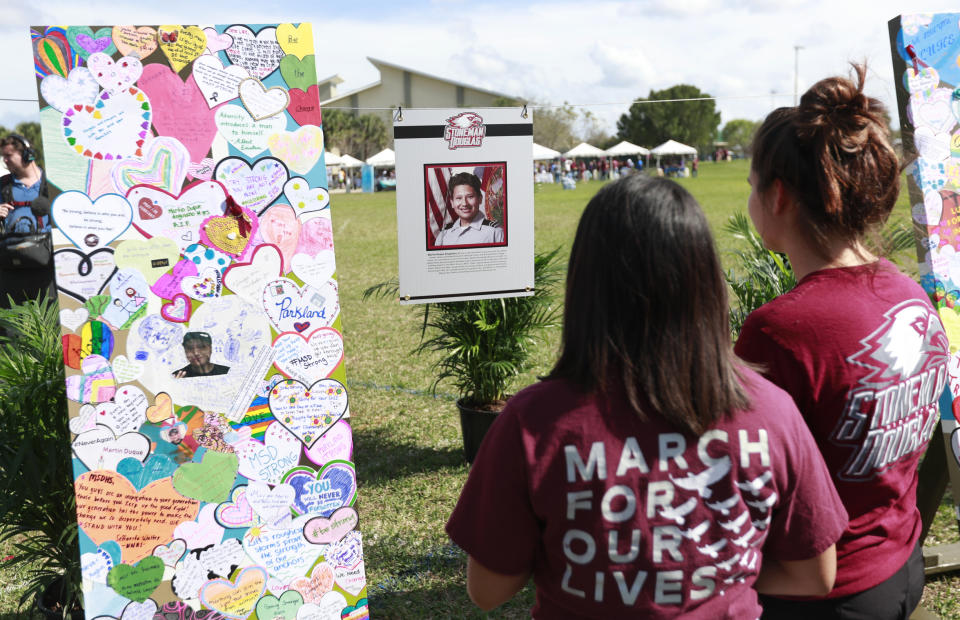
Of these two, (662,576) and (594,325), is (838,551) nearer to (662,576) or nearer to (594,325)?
(662,576)

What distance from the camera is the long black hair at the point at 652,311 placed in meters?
1.05

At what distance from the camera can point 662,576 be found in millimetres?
1076

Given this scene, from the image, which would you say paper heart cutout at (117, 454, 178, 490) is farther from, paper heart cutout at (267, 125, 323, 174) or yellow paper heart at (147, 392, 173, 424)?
paper heart cutout at (267, 125, 323, 174)

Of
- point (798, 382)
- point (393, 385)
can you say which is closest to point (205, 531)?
point (798, 382)

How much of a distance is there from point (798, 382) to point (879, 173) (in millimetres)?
440

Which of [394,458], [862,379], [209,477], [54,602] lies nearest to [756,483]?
[862,379]

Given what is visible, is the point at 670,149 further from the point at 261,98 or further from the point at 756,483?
the point at 756,483

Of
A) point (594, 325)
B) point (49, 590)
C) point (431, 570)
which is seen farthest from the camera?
point (431, 570)

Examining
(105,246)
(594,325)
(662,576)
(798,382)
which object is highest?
(105,246)

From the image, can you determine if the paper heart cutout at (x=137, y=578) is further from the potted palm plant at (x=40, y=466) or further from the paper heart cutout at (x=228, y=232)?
the paper heart cutout at (x=228, y=232)

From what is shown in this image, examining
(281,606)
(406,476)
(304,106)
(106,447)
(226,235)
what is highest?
(304,106)

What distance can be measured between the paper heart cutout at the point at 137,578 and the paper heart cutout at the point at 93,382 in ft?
1.58

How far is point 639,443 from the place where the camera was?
1048mm

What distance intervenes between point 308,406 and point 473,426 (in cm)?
217
